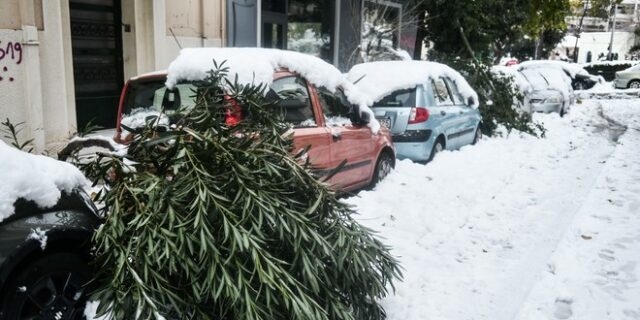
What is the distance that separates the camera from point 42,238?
3.04m

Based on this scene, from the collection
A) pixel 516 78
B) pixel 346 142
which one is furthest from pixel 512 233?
pixel 516 78

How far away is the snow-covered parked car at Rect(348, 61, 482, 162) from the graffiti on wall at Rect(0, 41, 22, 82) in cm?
475

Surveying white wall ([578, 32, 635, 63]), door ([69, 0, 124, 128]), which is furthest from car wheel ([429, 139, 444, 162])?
white wall ([578, 32, 635, 63])

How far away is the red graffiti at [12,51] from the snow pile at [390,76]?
4721mm

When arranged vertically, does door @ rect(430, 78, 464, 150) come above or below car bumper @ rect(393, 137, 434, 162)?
above

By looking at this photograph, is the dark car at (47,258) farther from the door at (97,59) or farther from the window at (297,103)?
the door at (97,59)

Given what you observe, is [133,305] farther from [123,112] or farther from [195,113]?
[123,112]

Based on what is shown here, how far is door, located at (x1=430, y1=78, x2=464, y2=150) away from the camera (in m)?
9.23

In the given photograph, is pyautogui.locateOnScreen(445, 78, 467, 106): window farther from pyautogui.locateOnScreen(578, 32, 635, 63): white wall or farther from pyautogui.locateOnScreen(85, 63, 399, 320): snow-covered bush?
pyautogui.locateOnScreen(578, 32, 635, 63): white wall

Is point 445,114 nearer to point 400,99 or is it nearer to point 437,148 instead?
point 437,148

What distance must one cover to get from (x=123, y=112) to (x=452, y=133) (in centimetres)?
583

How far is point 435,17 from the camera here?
17797mm

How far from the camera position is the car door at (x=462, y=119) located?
1013 cm

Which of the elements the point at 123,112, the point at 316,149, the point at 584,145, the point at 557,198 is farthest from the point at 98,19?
the point at 584,145
